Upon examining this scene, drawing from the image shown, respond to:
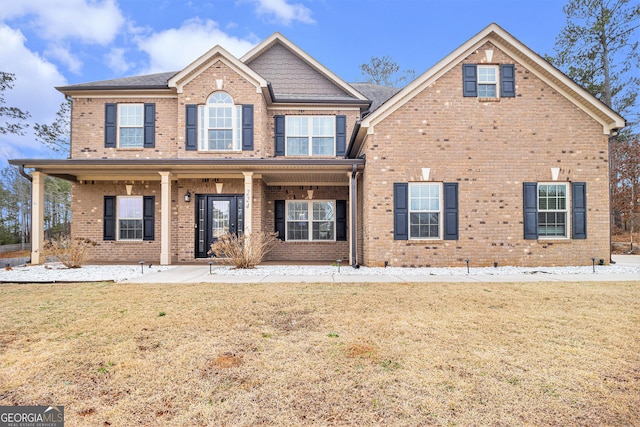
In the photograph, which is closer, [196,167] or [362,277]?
[362,277]

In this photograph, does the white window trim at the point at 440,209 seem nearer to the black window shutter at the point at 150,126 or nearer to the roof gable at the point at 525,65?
the roof gable at the point at 525,65

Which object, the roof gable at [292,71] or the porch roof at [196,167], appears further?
the roof gable at [292,71]

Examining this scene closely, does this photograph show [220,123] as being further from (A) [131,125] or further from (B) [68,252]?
(B) [68,252]

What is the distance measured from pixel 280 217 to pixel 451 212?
604 cm

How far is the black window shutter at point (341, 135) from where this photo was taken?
1256 centimetres

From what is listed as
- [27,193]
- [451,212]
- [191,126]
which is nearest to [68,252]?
[191,126]

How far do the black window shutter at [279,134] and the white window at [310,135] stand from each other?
0.20m

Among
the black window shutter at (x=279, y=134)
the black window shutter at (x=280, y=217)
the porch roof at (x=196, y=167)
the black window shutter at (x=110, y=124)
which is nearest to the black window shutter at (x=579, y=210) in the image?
the porch roof at (x=196, y=167)

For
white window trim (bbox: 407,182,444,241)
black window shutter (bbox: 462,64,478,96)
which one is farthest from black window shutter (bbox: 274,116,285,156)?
black window shutter (bbox: 462,64,478,96)

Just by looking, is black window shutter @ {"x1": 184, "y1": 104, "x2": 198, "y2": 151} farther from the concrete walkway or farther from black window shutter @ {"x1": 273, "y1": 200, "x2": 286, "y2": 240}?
the concrete walkway

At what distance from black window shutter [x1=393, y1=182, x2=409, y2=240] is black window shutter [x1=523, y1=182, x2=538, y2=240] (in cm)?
348

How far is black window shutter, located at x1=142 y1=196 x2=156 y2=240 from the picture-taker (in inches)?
481

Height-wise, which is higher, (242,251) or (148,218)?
(148,218)

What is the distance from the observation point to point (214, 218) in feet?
38.2
